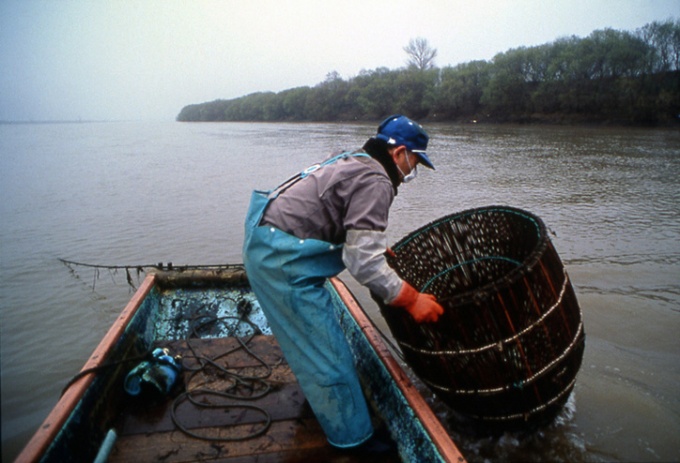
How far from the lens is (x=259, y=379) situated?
3.19 meters

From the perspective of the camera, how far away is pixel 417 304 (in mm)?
2252

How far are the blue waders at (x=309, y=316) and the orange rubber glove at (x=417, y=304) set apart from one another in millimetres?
419

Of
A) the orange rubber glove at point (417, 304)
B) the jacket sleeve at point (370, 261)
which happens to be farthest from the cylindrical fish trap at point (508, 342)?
the jacket sleeve at point (370, 261)

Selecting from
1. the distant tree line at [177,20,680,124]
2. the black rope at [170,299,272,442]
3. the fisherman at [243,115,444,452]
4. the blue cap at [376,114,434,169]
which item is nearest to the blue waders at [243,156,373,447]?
the fisherman at [243,115,444,452]

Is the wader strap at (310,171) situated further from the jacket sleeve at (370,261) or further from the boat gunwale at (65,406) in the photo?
the boat gunwale at (65,406)

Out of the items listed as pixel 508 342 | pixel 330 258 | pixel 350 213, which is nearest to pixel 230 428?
pixel 330 258

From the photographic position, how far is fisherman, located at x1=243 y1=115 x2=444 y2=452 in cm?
219

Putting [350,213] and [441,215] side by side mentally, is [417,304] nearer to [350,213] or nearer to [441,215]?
[350,213]

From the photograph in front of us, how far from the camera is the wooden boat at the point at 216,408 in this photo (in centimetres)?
228

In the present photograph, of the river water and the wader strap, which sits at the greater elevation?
the wader strap

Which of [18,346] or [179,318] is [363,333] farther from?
[18,346]

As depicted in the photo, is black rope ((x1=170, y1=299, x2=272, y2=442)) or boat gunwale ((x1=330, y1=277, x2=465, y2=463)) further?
black rope ((x1=170, y1=299, x2=272, y2=442))

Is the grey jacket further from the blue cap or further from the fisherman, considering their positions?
the blue cap

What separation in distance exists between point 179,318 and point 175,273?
0.57m
